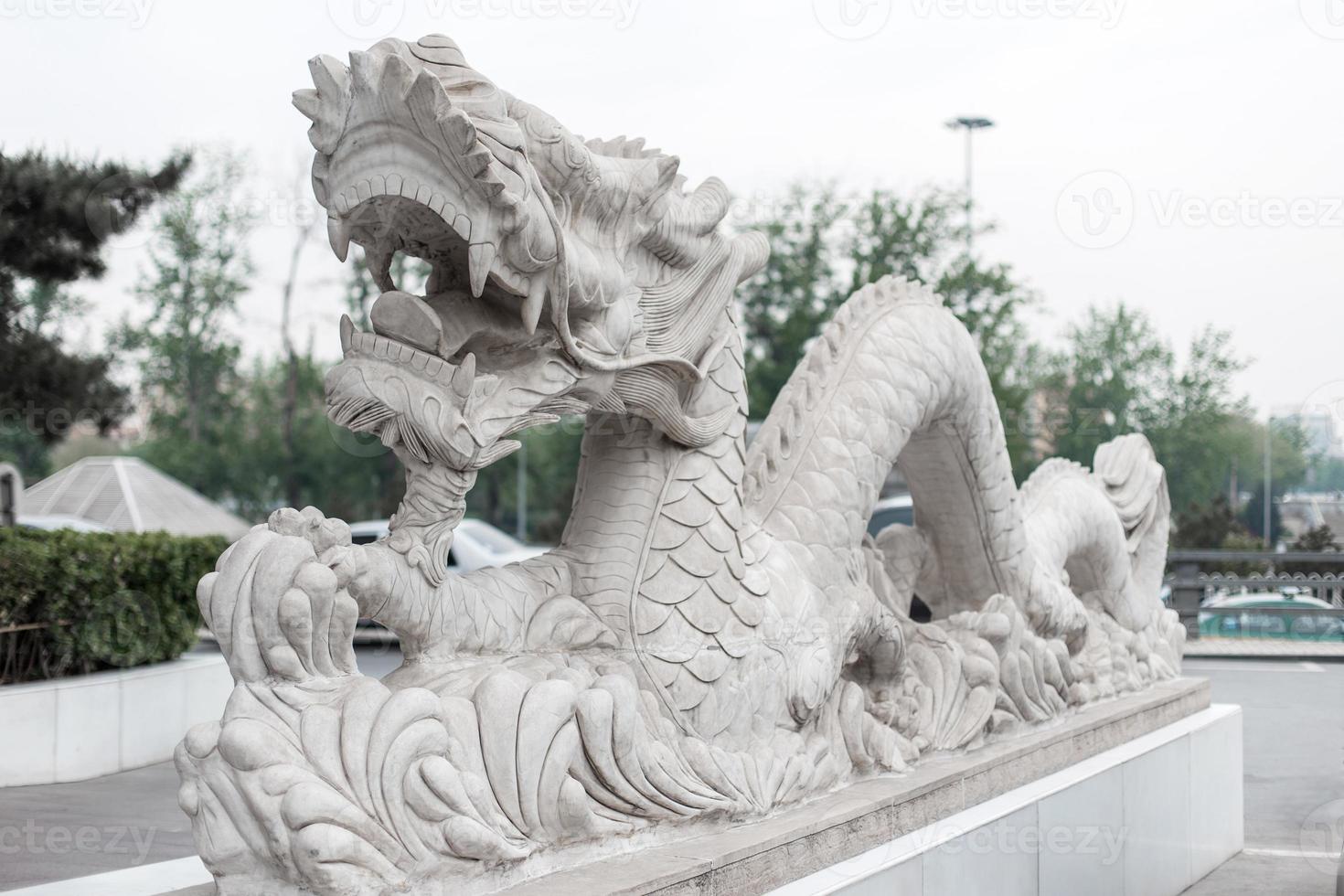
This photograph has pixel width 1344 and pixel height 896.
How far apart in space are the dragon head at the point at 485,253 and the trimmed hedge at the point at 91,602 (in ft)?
13.5

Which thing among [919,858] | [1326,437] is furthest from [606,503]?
[1326,437]

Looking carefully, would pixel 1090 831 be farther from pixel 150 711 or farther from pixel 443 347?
pixel 150 711

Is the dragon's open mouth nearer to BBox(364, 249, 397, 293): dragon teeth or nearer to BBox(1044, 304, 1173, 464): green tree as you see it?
BBox(364, 249, 397, 293): dragon teeth

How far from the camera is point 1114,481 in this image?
15.3ft

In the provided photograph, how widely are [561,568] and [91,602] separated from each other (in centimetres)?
430

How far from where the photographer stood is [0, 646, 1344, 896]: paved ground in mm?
4219

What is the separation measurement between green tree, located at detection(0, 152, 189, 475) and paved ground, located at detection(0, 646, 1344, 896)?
2170mm

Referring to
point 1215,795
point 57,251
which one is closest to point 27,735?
point 57,251

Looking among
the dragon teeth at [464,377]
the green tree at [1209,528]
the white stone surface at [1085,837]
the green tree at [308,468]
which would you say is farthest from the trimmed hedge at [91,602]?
the green tree at [308,468]

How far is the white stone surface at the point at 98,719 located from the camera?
17.7 ft

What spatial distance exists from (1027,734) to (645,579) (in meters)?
1.56

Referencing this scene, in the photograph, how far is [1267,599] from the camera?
41.2 feet

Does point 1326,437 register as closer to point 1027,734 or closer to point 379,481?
point 1027,734

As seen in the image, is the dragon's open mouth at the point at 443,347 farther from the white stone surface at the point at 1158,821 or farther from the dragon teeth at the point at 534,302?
the white stone surface at the point at 1158,821
